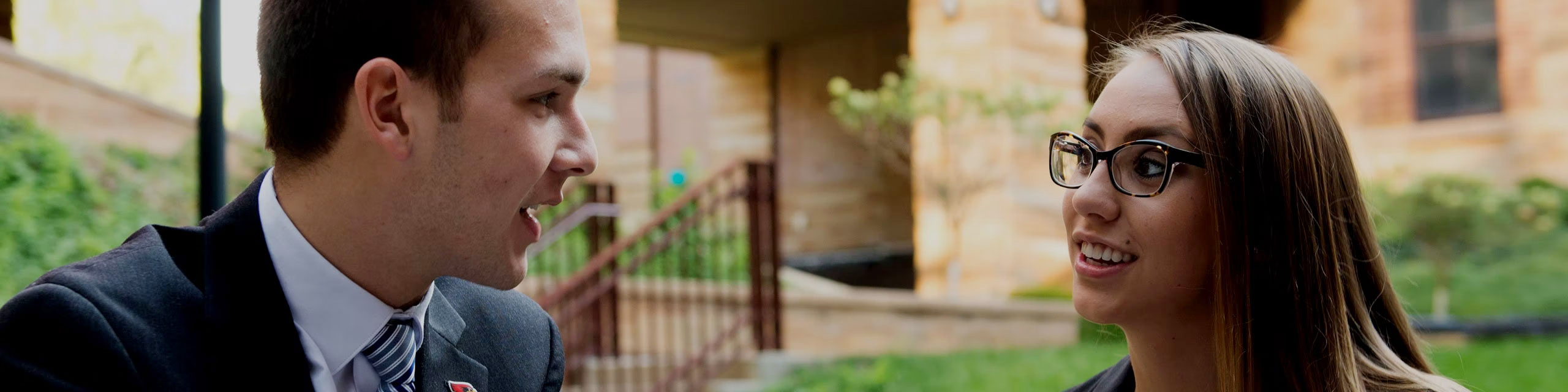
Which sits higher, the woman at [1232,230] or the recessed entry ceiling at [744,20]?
the recessed entry ceiling at [744,20]

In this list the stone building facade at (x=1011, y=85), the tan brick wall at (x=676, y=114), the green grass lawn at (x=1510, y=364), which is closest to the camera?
the green grass lawn at (x=1510, y=364)

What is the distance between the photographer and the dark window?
14.9 m

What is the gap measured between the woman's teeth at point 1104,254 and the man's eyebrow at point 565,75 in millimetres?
896

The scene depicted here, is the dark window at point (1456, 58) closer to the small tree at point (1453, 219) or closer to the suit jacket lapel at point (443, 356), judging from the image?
the small tree at point (1453, 219)

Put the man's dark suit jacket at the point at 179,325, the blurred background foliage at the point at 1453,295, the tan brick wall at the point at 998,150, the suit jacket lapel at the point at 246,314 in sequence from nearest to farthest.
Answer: the man's dark suit jacket at the point at 179,325 < the suit jacket lapel at the point at 246,314 < the blurred background foliage at the point at 1453,295 < the tan brick wall at the point at 998,150

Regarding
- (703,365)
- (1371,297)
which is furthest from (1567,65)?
(1371,297)

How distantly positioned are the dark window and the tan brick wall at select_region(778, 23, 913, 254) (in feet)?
25.0

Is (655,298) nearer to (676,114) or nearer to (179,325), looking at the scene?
(179,325)

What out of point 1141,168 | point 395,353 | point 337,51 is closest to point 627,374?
point 395,353

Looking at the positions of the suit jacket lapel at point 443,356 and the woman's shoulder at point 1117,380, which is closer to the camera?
the suit jacket lapel at point 443,356

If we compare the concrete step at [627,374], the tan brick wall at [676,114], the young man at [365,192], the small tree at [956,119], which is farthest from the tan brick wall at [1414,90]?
the young man at [365,192]

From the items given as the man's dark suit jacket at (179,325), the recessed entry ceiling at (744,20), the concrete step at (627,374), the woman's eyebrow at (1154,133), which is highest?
the recessed entry ceiling at (744,20)

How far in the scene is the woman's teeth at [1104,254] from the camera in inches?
80.0

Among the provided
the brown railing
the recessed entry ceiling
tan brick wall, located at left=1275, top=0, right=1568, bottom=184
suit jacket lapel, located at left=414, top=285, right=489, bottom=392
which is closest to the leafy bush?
the brown railing
